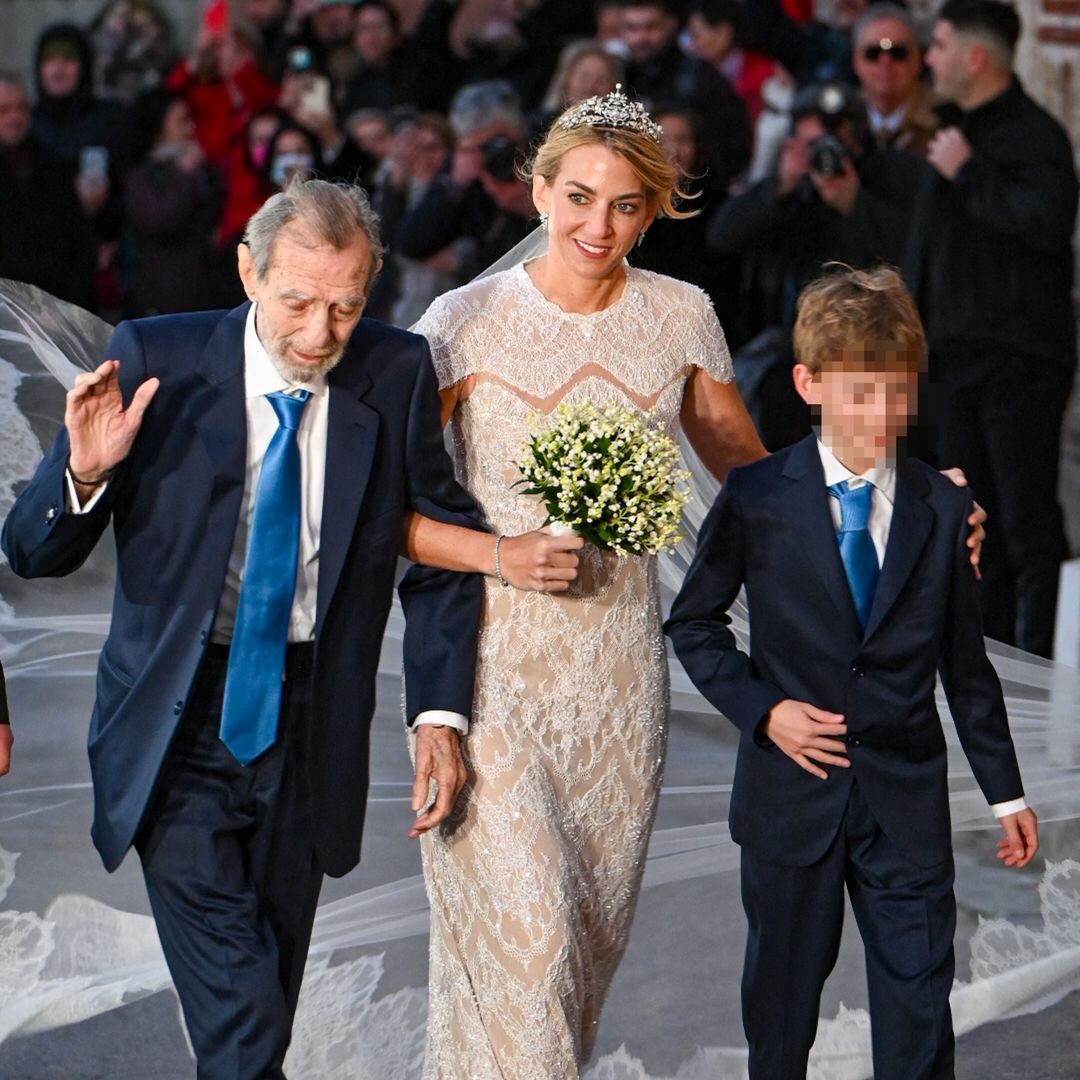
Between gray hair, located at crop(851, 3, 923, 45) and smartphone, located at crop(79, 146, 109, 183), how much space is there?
12.3 ft

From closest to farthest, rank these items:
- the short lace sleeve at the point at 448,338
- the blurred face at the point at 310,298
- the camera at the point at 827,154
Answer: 1. the blurred face at the point at 310,298
2. the short lace sleeve at the point at 448,338
3. the camera at the point at 827,154

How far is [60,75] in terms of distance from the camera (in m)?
→ 10.2

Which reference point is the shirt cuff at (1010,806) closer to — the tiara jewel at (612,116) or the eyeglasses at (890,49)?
the tiara jewel at (612,116)

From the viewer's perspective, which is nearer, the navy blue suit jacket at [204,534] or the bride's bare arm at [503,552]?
the navy blue suit jacket at [204,534]

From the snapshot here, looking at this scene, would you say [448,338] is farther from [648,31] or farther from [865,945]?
[648,31]

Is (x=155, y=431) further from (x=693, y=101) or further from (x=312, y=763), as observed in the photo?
(x=693, y=101)

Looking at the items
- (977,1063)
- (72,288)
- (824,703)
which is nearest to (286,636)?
(824,703)

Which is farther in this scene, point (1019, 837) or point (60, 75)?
point (60, 75)

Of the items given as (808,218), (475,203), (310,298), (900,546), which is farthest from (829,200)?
(310,298)

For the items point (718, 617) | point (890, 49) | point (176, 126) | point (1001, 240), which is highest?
point (890, 49)

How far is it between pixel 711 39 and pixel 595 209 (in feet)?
17.6

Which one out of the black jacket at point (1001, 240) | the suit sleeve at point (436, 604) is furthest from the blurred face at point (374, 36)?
the suit sleeve at point (436, 604)

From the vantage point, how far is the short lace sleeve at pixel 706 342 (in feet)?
13.0

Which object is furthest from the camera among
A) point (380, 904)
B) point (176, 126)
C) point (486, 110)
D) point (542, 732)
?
point (176, 126)
